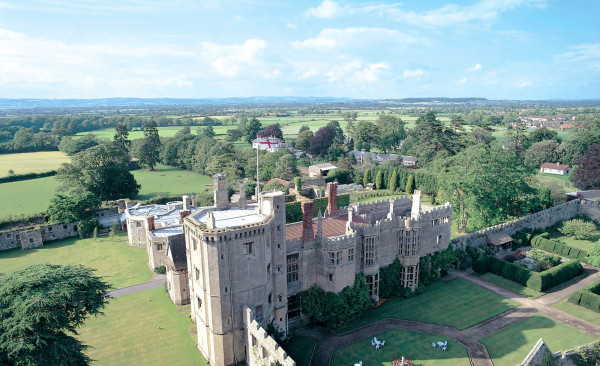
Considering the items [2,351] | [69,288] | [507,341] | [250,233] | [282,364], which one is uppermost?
[250,233]

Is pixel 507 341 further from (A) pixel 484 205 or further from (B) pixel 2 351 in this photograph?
(B) pixel 2 351

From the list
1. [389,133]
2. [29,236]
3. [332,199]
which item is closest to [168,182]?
[29,236]

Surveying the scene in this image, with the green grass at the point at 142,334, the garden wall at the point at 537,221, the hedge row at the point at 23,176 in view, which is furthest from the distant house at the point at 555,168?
the hedge row at the point at 23,176

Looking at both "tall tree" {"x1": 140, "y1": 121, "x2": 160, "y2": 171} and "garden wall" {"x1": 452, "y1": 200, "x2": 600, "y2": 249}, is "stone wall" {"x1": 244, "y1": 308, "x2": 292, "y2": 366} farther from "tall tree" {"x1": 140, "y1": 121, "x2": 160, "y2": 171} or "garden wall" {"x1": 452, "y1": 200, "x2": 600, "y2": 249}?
"tall tree" {"x1": 140, "y1": 121, "x2": 160, "y2": 171}

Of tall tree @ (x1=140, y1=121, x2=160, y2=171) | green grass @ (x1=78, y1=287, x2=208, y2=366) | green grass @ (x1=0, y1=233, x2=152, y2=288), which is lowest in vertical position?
green grass @ (x1=78, y1=287, x2=208, y2=366)

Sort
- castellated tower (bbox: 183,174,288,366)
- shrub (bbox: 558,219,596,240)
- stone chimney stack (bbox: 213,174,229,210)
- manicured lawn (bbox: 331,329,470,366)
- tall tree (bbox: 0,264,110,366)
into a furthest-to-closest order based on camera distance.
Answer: shrub (bbox: 558,219,596,240)
stone chimney stack (bbox: 213,174,229,210)
manicured lawn (bbox: 331,329,470,366)
castellated tower (bbox: 183,174,288,366)
tall tree (bbox: 0,264,110,366)

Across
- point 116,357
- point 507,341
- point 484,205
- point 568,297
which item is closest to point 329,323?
point 507,341

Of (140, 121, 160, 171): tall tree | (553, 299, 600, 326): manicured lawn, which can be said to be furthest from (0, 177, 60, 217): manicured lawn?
(553, 299, 600, 326): manicured lawn

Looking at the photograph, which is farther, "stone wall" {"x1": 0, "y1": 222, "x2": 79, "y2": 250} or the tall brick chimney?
"stone wall" {"x1": 0, "y1": 222, "x2": 79, "y2": 250}
